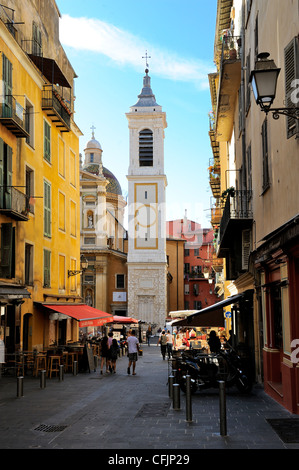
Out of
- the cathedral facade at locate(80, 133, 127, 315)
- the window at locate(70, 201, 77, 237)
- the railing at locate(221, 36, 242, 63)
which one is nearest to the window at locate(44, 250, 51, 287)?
the window at locate(70, 201, 77, 237)

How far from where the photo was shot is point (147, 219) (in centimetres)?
6059

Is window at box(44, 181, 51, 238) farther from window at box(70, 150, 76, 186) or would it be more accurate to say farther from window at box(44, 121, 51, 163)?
window at box(70, 150, 76, 186)

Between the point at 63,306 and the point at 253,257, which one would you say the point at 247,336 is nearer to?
the point at 253,257

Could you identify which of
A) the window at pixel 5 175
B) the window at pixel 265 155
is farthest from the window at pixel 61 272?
the window at pixel 265 155

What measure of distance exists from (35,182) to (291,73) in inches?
579

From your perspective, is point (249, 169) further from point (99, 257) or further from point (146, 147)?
point (146, 147)

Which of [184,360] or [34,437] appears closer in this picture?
[34,437]

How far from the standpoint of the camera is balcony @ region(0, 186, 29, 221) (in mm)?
18453

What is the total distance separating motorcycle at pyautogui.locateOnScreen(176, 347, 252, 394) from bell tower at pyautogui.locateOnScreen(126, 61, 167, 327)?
4412cm

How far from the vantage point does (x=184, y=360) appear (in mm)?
14992

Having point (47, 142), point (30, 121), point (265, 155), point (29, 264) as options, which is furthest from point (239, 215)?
point (47, 142)

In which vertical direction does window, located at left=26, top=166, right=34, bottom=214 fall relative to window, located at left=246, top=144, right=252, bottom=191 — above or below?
above

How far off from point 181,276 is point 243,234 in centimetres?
5700

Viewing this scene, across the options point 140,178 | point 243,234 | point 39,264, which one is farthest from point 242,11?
point 140,178
